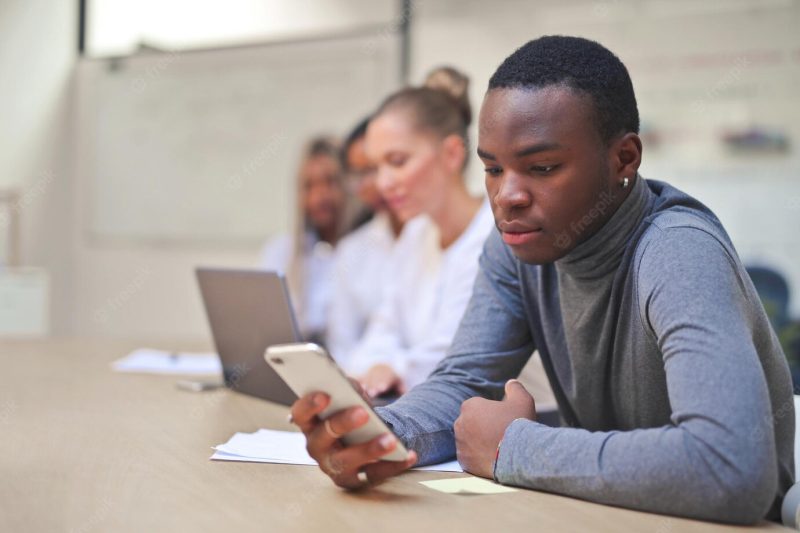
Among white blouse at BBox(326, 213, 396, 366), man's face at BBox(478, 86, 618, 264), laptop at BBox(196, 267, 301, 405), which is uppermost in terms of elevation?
man's face at BBox(478, 86, 618, 264)

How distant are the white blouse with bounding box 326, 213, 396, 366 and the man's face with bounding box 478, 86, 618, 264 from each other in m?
2.13

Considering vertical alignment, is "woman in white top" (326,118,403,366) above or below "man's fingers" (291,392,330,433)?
below

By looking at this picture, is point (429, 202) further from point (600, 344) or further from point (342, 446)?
point (342, 446)

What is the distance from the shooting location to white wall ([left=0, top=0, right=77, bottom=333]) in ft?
17.2

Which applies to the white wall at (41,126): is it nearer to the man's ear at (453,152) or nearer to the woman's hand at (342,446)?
the man's ear at (453,152)

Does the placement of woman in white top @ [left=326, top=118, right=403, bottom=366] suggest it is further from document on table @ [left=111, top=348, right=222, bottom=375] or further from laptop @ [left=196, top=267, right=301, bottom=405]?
laptop @ [left=196, top=267, right=301, bottom=405]

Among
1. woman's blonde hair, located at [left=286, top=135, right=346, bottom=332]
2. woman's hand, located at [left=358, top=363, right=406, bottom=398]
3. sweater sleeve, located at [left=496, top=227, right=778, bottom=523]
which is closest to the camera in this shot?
sweater sleeve, located at [left=496, top=227, right=778, bottom=523]

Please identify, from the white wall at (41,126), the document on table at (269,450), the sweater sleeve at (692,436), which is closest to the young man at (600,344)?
the sweater sleeve at (692,436)

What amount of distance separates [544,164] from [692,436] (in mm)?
385

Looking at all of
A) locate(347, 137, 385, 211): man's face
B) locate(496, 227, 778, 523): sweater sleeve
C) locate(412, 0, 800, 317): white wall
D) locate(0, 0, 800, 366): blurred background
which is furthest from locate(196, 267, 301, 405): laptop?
locate(0, 0, 800, 366): blurred background

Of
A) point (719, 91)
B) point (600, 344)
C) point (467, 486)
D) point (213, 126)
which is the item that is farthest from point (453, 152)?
point (213, 126)

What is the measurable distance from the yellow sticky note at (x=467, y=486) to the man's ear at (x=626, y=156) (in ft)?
1.43

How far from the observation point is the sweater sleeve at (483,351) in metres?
1.31

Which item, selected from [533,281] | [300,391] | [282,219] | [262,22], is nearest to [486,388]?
[533,281]
